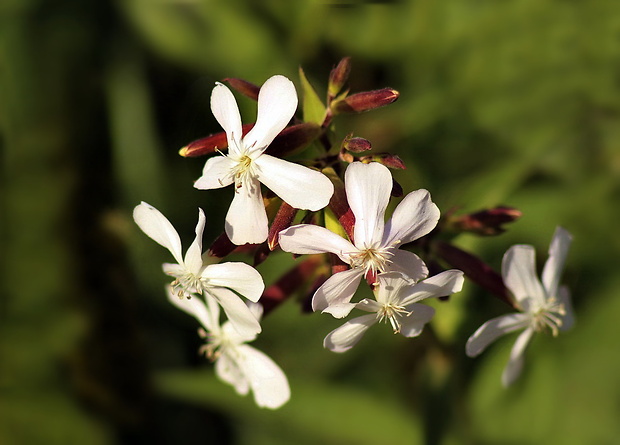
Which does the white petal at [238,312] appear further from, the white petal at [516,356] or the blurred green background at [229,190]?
the blurred green background at [229,190]

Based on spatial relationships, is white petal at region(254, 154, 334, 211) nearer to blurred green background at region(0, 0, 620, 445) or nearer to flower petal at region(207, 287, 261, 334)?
flower petal at region(207, 287, 261, 334)

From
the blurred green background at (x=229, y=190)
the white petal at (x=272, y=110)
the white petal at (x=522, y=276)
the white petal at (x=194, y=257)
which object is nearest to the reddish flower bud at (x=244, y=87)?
the white petal at (x=272, y=110)

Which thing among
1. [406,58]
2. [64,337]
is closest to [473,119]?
[406,58]

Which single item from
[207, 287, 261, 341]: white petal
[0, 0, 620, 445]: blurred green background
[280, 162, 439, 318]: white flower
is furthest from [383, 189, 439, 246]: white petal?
[0, 0, 620, 445]: blurred green background

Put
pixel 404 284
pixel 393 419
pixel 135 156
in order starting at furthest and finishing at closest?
pixel 135 156 < pixel 393 419 < pixel 404 284

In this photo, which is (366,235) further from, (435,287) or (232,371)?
(232,371)

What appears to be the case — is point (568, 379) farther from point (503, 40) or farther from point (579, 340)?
point (503, 40)
